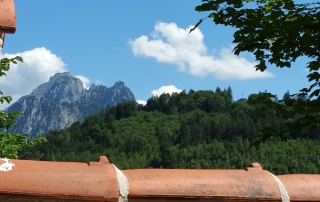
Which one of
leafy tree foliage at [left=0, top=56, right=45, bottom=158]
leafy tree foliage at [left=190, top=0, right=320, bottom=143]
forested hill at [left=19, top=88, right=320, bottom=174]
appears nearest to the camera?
leafy tree foliage at [left=190, top=0, right=320, bottom=143]

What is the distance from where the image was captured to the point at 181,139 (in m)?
127

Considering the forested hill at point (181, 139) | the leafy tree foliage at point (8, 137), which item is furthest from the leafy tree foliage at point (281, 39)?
the forested hill at point (181, 139)

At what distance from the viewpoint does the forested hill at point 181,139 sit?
348 feet

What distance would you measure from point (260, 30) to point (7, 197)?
2299mm

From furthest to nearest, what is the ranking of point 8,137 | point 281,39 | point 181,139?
point 181,139, point 8,137, point 281,39

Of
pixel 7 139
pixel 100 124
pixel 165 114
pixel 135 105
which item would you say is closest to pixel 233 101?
pixel 165 114

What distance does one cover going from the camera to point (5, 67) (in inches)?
288

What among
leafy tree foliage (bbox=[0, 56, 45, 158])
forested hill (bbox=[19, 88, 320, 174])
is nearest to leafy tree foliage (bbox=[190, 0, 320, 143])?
leafy tree foliage (bbox=[0, 56, 45, 158])

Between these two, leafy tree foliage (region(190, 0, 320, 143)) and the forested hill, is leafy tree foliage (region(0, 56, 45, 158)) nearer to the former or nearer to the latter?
leafy tree foliage (region(190, 0, 320, 143))

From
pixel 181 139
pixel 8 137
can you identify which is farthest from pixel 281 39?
pixel 181 139

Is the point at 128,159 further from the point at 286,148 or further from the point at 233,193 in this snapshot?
the point at 233,193

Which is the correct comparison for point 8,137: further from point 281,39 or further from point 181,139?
point 181,139

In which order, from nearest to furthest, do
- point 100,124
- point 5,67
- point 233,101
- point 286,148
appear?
point 5,67 < point 286,148 < point 100,124 < point 233,101

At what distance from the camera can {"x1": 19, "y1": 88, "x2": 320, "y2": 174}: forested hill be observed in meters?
106
